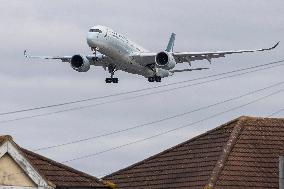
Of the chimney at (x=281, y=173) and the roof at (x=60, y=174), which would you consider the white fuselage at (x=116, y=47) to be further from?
the roof at (x=60, y=174)

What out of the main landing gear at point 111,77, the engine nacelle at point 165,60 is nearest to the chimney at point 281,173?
the engine nacelle at point 165,60

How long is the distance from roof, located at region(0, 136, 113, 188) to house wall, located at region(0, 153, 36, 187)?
3.47 feet

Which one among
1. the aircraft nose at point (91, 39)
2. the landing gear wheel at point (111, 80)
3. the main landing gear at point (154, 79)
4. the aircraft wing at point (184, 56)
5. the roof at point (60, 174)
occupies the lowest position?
the roof at point (60, 174)

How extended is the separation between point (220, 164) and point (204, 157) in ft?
8.02

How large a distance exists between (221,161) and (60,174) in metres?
15.5

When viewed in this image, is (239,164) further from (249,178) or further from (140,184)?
(140,184)

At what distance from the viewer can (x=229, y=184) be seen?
5141cm

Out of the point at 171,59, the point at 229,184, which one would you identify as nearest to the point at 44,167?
the point at 229,184

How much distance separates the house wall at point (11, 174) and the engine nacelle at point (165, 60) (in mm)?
47069

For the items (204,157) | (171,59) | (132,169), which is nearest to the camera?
(204,157)

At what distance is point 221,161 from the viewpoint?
53438 millimetres

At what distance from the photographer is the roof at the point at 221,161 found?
52438mm

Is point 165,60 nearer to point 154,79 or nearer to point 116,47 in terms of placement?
point 116,47

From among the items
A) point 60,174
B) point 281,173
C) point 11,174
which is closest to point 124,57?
point 281,173
